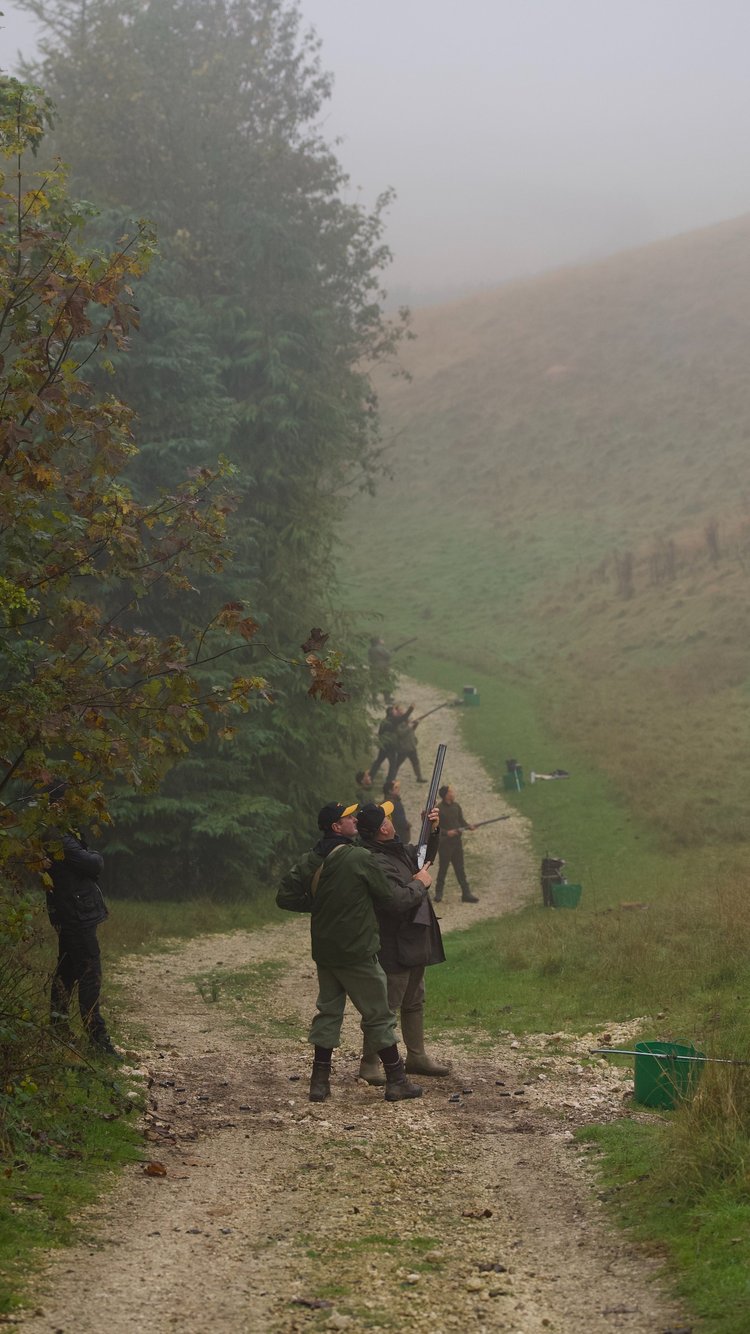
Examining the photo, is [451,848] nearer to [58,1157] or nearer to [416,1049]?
[416,1049]

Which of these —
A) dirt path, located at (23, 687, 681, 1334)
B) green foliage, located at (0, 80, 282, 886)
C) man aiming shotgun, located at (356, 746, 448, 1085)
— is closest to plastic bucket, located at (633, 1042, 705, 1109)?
dirt path, located at (23, 687, 681, 1334)

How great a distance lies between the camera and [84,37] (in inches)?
1180

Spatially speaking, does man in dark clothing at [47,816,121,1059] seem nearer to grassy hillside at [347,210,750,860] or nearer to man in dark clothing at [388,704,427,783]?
grassy hillside at [347,210,750,860]

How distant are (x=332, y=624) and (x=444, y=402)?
56.1m

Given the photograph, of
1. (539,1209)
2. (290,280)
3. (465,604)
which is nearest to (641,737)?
(290,280)

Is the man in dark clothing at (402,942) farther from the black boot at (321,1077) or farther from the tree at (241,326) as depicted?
the tree at (241,326)

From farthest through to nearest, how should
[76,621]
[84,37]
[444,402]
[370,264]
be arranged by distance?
1. [444,402]
2. [370,264]
3. [84,37]
4. [76,621]

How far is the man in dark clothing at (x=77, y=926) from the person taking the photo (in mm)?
9586

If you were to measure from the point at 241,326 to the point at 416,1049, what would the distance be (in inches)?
739

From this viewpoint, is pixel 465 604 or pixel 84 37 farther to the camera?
pixel 465 604

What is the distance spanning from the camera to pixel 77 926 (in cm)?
960

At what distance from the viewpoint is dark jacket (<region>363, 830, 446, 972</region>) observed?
986 centimetres

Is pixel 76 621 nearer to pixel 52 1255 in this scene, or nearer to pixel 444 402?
pixel 52 1255

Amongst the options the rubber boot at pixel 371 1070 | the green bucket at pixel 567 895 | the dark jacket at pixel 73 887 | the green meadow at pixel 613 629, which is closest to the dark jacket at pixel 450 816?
the green meadow at pixel 613 629
